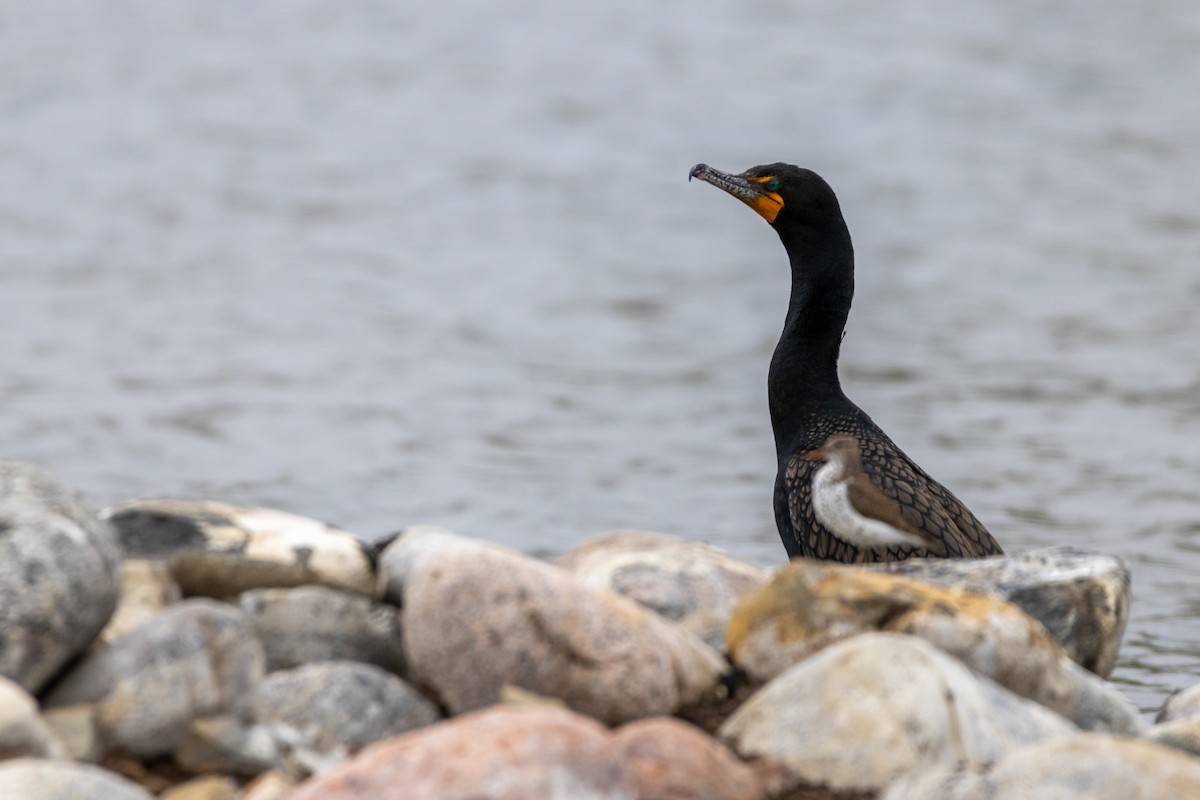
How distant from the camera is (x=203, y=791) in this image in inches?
144

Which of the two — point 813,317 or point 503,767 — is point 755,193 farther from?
point 503,767

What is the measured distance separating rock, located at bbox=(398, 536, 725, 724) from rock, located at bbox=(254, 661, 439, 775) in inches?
4.9

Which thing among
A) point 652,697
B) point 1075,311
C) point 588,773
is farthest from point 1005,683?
point 1075,311

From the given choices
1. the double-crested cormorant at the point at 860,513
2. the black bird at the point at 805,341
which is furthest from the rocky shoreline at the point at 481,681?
the black bird at the point at 805,341

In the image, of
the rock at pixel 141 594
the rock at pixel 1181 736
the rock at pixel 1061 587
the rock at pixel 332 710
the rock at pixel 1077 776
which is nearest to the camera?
the rock at pixel 1077 776

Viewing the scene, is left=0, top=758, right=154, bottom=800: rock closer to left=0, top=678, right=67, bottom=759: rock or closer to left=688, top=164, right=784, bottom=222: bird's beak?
left=0, top=678, right=67, bottom=759: rock

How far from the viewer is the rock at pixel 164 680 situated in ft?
12.6

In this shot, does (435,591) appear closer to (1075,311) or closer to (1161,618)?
(1161,618)

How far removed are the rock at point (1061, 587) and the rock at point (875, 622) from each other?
1.64 ft

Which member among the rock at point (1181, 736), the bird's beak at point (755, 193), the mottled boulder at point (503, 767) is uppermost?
the bird's beak at point (755, 193)

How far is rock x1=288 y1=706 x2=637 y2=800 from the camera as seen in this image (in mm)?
3373

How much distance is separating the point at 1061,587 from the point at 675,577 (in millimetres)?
1165

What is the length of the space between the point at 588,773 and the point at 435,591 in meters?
0.81

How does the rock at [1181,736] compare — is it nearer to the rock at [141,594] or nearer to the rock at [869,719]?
the rock at [869,719]
